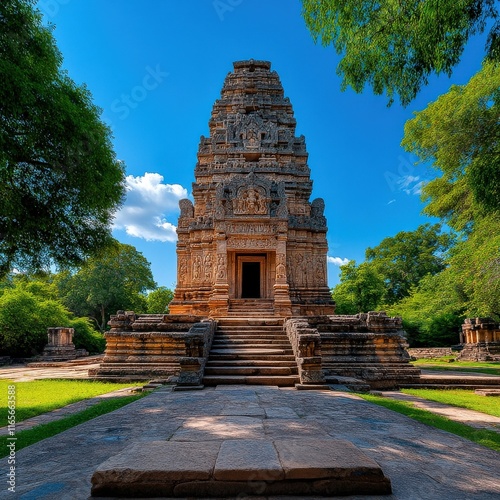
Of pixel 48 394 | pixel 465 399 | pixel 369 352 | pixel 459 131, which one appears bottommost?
pixel 48 394

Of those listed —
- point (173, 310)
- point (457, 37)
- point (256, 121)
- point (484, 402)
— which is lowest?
point (484, 402)

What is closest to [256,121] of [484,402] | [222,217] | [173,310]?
[222,217]

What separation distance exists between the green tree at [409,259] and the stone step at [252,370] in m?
37.0

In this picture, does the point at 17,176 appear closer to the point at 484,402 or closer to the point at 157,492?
the point at 157,492

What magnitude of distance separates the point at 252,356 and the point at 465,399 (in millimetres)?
5107

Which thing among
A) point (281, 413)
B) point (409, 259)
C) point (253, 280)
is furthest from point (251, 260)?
point (409, 259)

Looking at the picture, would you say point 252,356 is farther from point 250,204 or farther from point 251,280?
point 251,280

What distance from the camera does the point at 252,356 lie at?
9.66 metres

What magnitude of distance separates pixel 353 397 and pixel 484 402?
11.4 feet

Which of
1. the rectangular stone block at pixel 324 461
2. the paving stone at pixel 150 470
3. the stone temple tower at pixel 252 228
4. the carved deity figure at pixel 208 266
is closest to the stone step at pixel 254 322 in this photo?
the stone temple tower at pixel 252 228

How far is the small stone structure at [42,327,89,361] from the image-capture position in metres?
22.9

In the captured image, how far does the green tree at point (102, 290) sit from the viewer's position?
39375 mm

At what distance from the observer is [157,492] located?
7.89 ft

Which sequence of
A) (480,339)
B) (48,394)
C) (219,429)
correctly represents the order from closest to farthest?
(219,429)
(48,394)
(480,339)
